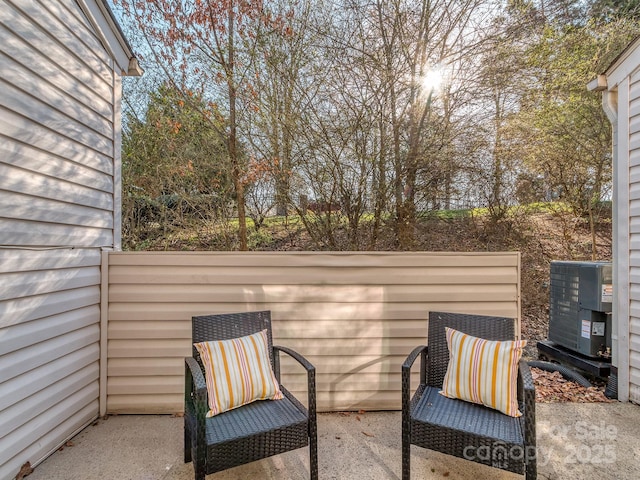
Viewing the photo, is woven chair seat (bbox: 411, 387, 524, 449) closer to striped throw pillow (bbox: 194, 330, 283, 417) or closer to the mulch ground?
striped throw pillow (bbox: 194, 330, 283, 417)

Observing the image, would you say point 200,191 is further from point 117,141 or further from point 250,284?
point 250,284

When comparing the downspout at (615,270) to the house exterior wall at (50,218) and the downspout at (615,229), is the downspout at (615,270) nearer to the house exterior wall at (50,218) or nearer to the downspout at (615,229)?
the downspout at (615,229)

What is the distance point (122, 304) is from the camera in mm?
Answer: 2639

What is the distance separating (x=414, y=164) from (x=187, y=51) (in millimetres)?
3458

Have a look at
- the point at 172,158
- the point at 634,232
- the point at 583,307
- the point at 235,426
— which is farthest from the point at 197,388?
the point at 172,158

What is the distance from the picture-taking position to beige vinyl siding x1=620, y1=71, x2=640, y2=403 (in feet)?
8.84

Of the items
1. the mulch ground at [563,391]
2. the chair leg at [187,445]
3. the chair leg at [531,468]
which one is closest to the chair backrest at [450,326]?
the chair leg at [531,468]

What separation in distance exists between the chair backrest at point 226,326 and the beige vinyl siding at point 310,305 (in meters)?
0.39

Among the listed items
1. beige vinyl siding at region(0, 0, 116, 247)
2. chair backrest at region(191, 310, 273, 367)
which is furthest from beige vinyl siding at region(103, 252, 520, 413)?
beige vinyl siding at region(0, 0, 116, 247)

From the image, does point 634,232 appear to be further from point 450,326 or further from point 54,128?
point 54,128

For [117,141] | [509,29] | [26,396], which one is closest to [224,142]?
[117,141]

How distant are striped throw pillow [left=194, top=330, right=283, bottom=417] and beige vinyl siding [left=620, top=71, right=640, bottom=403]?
2.85 meters

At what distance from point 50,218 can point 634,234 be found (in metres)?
4.25

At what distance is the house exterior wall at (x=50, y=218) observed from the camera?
1.82m
